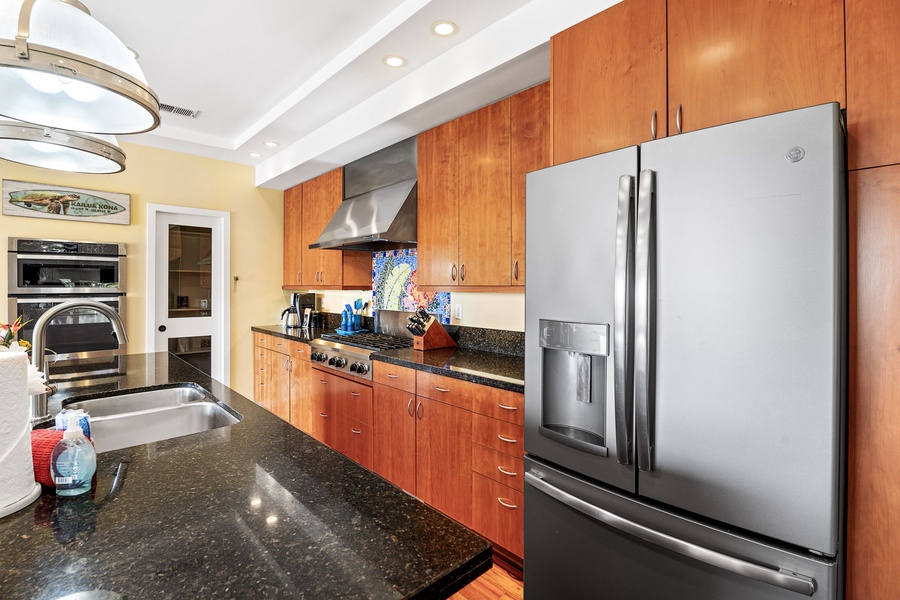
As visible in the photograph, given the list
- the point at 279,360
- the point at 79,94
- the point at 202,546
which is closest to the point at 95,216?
the point at 279,360

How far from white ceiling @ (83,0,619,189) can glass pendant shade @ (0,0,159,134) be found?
128 centimetres

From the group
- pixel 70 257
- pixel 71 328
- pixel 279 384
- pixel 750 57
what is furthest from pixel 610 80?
pixel 71 328

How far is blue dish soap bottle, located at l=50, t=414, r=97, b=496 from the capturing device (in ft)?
2.91

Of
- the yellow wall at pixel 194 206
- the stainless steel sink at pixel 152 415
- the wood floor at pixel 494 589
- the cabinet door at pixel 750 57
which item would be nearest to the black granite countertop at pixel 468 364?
the wood floor at pixel 494 589

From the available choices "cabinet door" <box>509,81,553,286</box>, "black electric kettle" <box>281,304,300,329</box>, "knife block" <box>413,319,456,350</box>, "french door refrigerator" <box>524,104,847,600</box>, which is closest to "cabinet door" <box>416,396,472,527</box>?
"knife block" <box>413,319,456,350</box>

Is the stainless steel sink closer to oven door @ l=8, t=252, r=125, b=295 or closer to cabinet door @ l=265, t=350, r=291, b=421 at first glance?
cabinet door @ l=265, t=350, r=291, b=421

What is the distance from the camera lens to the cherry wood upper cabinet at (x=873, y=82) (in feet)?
3.47

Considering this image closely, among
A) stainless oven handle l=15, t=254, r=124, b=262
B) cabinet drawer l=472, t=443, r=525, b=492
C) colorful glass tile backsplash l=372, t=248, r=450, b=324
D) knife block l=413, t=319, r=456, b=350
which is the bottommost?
cabinet drawer l=472, t=443, r=525, b=492

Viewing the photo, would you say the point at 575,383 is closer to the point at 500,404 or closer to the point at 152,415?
the point at 500,404

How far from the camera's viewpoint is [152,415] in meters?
1.66

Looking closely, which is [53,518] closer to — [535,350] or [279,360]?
[535,350]

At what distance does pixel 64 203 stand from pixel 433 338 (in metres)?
3.15

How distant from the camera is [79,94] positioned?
1.19 metres

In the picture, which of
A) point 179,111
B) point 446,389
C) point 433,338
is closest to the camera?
point 446,389
